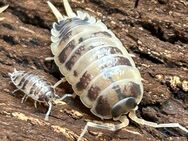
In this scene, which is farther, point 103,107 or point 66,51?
point 66,51

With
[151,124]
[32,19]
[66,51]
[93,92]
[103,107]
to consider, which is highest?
[32,19]

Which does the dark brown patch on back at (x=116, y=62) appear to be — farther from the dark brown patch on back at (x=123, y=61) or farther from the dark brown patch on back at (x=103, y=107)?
the dark brown patch on back at (x=103, y=107)

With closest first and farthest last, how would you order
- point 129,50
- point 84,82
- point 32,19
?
1. point 84,82
2. point 129,50
3. point 32,19

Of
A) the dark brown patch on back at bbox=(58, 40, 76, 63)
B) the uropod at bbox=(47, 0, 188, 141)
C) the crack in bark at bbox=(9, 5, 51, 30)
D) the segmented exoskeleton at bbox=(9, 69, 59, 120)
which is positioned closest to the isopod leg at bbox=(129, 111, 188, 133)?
the uropod at bbox=(47, 0, 188, 141)

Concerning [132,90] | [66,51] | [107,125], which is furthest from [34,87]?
[132,90]

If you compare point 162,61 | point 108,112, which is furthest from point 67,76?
point 162,61

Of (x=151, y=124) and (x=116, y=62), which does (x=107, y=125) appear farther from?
(x=116, y=62)

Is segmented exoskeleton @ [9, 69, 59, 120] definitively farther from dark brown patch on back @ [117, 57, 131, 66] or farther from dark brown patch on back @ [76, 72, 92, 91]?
dark brown patch on back @ [117, 57, 131, 66]
